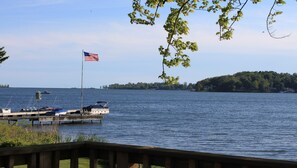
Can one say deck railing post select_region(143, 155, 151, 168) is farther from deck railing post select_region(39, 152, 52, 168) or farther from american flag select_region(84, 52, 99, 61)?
american flag select_region(84, 52, 99, 61)

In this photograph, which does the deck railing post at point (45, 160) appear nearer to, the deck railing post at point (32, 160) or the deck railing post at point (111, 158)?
the deck railing post at point (32, 160)

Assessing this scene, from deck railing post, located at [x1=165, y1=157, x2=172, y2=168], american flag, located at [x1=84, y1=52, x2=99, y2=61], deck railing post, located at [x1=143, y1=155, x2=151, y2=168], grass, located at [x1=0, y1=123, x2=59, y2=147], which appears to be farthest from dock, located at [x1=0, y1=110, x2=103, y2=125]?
deck railing post, located at [x1=165, y1=157, x2=172, y2=168]

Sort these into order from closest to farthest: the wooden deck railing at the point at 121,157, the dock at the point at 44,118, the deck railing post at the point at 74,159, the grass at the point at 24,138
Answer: the wooden deck railing at the point at 121,157 < the deck railing post at the point at 74,159 < the grass at the point at 24,138 < the dock at the point at 44,118

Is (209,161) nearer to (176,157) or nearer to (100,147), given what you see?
(176,157)

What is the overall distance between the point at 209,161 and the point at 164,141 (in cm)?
4168

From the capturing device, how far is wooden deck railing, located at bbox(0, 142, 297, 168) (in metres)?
4.61

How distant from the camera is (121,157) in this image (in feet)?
17.4

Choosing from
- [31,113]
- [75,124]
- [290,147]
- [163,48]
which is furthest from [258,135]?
[163,48]

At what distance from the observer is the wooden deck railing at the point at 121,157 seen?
4607mm

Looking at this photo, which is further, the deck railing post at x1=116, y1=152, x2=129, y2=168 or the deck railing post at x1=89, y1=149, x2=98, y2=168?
the deck railing post at x1=89, y1=149, x2=98, y2=168

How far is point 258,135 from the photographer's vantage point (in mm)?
53312

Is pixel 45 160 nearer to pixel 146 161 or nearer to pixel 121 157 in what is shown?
pixel 121 157

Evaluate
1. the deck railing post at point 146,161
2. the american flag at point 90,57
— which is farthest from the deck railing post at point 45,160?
the american flag at point 90,57

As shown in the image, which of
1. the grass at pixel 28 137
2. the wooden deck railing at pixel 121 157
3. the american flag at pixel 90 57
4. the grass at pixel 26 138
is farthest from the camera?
the american flag at pixel 90 57
